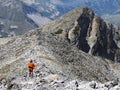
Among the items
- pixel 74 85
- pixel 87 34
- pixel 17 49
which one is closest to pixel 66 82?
pixel 74 85

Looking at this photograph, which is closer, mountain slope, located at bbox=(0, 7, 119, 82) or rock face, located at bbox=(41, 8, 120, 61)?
mountain slope, located at bbox=(0, 7, 119, 82)

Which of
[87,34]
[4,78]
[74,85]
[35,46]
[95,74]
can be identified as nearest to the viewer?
[74,85]

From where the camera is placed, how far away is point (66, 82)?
148ft

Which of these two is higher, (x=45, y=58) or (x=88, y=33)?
(x=45, y=58)

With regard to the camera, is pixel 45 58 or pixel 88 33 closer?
pixel 45 58

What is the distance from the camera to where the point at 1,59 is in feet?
215

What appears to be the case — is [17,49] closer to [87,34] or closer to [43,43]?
[43,43]

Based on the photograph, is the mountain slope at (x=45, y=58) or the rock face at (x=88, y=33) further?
the rock face at (x=88, y=33)

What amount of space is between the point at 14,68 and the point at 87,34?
91.9 m

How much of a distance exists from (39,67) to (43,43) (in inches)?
550

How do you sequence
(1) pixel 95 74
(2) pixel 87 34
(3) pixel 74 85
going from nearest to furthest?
(3) pixel 74 85, (1) pixel 95 74, (2) pixel 87 34

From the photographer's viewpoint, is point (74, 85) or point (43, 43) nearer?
point (74, 85)

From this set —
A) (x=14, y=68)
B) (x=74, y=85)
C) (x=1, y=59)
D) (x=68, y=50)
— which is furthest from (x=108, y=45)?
(x=74, y=85)

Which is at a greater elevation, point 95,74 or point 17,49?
point 17,49
